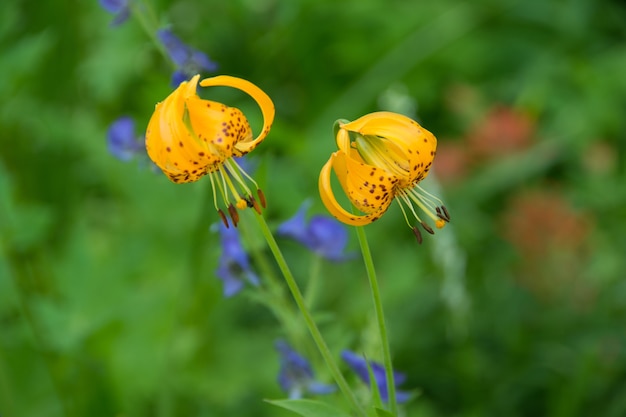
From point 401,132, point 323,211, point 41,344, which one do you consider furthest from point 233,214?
point 323,211

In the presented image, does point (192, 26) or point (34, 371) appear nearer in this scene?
point (34, 371)

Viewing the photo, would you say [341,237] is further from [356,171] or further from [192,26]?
[192,26]

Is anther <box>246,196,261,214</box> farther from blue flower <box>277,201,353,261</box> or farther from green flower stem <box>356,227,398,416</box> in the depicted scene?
blue flower <box>277,201,353,261</box>

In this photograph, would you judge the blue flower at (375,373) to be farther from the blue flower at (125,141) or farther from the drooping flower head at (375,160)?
the blue flower at (125,141)

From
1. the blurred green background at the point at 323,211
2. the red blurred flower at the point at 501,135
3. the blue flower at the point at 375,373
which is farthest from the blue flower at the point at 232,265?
the red blurred flower at the point at 501,135

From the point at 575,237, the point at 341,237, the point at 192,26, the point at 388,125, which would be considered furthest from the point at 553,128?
the point at 388,125

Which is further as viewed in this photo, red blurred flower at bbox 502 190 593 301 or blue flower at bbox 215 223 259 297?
red blurred flower at bbox 502 190 593 301

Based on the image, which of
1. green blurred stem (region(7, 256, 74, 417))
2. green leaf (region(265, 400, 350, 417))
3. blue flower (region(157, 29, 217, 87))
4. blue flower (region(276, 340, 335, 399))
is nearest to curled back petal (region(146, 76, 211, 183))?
green leaf (region(265, 400, 350, 417))
